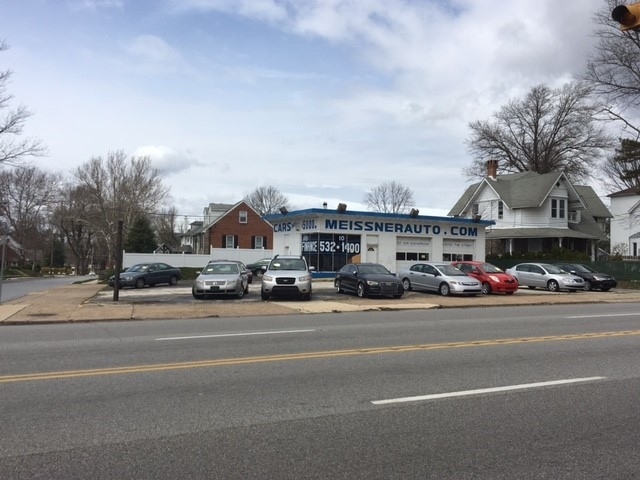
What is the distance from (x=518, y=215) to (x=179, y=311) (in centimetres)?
3821

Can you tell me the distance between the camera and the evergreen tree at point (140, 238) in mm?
50594

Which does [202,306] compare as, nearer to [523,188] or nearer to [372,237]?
[372,237]

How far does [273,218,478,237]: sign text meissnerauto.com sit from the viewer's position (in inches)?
1291

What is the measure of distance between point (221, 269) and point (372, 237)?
13.7 m

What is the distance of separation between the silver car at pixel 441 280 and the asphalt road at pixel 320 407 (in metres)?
12.0

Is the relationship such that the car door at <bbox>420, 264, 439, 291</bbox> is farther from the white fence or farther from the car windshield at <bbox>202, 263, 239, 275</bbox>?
the white fence

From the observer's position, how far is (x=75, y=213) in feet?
210

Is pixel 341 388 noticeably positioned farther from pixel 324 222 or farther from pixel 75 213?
pixel 75 213

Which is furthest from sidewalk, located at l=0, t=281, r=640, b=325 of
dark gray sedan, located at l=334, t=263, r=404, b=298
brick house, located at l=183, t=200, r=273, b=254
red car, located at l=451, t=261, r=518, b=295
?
brick house, located at l=183, t=200, r=273, b=254

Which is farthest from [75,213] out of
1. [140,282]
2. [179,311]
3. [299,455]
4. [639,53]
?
[299,455]

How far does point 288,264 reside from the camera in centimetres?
2164

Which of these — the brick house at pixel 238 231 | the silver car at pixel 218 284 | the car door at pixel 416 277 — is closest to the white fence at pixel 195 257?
the brick house at pixel 238 231

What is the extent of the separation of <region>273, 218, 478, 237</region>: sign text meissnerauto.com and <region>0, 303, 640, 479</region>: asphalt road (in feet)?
71.3

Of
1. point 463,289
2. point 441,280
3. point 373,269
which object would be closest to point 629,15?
point 373,269
